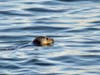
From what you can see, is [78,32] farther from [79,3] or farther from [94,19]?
[79,3]

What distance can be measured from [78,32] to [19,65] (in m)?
3.53

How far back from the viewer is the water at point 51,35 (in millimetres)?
13383

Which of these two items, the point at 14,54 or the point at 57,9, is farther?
the point at 57,9

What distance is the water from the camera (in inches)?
527

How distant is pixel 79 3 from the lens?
66.7ft

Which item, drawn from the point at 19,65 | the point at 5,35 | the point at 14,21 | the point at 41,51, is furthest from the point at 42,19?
the point at 19,65

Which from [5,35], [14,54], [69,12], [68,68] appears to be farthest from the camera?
[69,12]

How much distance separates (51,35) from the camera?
16.3 m

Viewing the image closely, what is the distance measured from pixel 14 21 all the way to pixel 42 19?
0.79 m

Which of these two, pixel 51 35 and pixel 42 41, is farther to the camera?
pixel 51 35

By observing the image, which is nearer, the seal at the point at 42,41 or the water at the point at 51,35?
the water at the point at 51,35

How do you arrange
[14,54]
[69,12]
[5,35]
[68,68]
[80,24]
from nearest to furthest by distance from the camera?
[68,68] → [14,54] → [5,35] → [80,24] → [69,12]

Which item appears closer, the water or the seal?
the water

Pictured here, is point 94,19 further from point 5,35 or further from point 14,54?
point 14,54
